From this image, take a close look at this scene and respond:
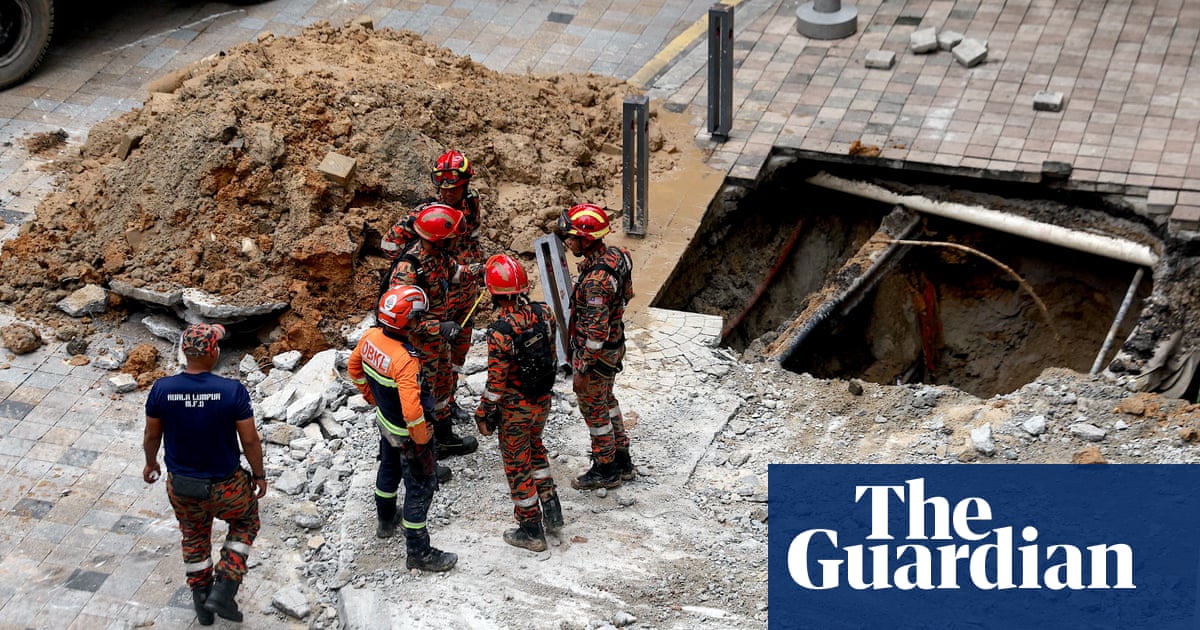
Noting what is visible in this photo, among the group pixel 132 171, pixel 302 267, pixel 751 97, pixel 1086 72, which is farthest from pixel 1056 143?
pixel 132 171

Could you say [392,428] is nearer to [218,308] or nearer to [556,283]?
[556,283]

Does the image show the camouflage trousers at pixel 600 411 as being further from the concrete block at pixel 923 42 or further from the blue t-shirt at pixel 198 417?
the concrete block at pixel 923 42

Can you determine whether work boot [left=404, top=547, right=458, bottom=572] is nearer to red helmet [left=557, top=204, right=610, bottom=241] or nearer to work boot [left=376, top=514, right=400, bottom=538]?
work boot [left=376, top=514, right=400, bottom=538]

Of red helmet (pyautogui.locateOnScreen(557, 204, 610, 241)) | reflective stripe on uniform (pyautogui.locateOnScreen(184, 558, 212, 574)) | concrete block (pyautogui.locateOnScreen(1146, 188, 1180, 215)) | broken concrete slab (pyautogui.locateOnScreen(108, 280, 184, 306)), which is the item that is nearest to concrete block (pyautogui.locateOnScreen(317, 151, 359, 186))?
broken concrete slab (pyautogui.locateOnScreen(108, 280, 184, 306))

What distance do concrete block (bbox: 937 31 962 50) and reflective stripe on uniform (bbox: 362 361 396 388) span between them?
7320 mm

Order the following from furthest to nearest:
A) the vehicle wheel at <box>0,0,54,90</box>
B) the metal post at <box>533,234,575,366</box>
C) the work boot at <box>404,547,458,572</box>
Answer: the vehicle wheel at <box>0,0,54,90</box>, the metal post at <box>533,234,575,366</box>, the work boot at <box>404,547,458,572</box>

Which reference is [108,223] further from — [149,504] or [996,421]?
[996,421]

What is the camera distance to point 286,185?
9.19 m

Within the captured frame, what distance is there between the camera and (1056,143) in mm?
10430

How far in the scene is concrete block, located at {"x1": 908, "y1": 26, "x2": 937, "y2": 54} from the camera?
464 inches

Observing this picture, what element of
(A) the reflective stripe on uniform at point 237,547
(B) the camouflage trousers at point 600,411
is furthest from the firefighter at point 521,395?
(A) the reflective stripe on uniform at point 237,547

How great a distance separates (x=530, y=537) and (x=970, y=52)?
682 centimetres

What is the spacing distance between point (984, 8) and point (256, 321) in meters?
7.61

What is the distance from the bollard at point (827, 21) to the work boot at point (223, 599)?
25.7 ft
